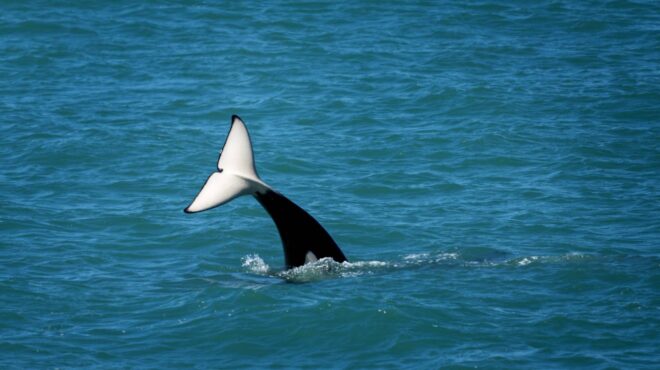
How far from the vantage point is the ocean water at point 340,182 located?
14.8 meters

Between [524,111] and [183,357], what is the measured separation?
15.4 m

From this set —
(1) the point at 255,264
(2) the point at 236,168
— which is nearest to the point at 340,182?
(1) the point at 255,264

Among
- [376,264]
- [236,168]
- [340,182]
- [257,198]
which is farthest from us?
[340,182]

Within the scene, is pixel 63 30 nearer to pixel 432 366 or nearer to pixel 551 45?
pixel 551 45

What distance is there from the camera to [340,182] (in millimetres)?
23062

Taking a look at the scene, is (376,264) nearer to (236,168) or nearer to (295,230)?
(295,230)

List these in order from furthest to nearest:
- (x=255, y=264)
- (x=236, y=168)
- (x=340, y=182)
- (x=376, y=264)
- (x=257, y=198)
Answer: (x=340, y=182)
(x=255, y=264)
(x=376, y=264)
(x=257, y=198)
(x=236, y=168)

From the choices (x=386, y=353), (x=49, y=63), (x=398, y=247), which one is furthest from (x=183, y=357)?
(x=49, y=63)

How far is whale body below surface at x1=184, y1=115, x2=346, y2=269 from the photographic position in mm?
15547

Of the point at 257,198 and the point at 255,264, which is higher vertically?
the point at 257,198

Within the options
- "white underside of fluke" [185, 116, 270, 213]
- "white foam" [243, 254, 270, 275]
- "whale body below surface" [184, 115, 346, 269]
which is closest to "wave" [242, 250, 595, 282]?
"white foam" [243, 254, 270, 275]

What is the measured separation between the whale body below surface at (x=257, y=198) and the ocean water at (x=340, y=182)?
0.99 feet

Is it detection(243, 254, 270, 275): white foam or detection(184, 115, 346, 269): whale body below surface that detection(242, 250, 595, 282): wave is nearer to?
detection(243, 254, 270, 275): white foam

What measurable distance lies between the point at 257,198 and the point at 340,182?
678 cm
